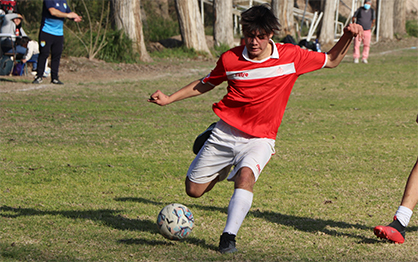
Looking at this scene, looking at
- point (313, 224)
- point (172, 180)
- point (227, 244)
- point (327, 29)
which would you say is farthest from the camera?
point (327, 29)

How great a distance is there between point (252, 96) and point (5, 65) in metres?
11.8

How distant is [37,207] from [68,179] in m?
1.11

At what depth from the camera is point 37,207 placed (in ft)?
18.7

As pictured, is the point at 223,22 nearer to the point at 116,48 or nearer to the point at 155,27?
the point at 155,27

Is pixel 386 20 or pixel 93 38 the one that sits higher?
pixel 93 38

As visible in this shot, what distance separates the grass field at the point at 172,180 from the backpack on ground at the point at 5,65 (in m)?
2.10

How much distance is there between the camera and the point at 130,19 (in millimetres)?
19578

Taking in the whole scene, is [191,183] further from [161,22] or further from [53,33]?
[161,22]

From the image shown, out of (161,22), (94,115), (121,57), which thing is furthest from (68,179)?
(161,22)

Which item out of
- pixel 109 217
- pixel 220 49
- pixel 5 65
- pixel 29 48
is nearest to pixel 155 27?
pixel 220 49

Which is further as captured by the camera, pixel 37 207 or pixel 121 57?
pixel 121 57

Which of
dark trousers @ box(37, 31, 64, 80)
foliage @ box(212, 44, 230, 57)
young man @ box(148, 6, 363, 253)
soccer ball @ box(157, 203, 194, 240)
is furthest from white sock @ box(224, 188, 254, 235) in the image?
foliage @ box(212, 44, 230, 57)

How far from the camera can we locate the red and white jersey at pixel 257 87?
15.7 feet

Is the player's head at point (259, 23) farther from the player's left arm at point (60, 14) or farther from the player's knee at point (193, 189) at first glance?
the player's left arm at point (60, 14)
